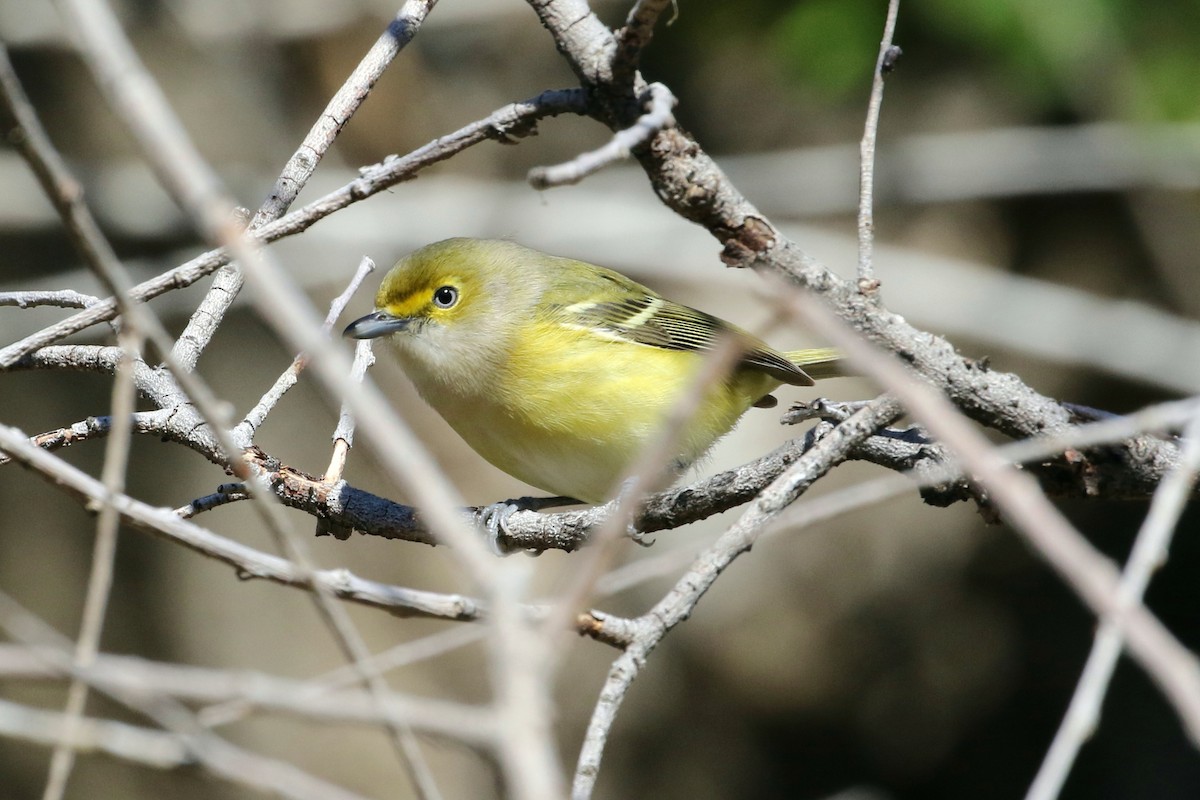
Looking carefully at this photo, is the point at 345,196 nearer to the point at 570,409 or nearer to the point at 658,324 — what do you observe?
the point at 570,409

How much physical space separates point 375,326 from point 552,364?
28.3 inches

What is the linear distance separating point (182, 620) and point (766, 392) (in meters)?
4.73

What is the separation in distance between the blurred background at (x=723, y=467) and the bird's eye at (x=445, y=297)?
281 centimetres

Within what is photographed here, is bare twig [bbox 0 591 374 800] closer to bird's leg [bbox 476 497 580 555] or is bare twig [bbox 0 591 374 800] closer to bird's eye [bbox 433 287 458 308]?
bird's leg [bbox 476 497 580 555]

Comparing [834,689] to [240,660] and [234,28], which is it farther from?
[234,28]

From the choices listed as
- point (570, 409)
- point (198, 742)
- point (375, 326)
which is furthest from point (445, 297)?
point (198, 742)

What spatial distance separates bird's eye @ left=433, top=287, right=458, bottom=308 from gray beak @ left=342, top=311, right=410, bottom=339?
158mm

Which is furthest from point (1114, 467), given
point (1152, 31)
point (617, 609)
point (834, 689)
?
point (834, 689)

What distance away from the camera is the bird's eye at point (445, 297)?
14.4 feet

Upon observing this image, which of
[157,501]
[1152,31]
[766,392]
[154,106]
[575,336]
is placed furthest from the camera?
[157,501]

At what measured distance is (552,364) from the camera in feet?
13.3

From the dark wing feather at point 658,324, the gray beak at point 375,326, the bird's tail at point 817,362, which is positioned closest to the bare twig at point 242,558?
the gray beak at point 375,326

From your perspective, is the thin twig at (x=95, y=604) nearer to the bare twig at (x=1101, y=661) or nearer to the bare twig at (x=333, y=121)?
the bare twig at (x=1101, y=661)

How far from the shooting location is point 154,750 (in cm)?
112
